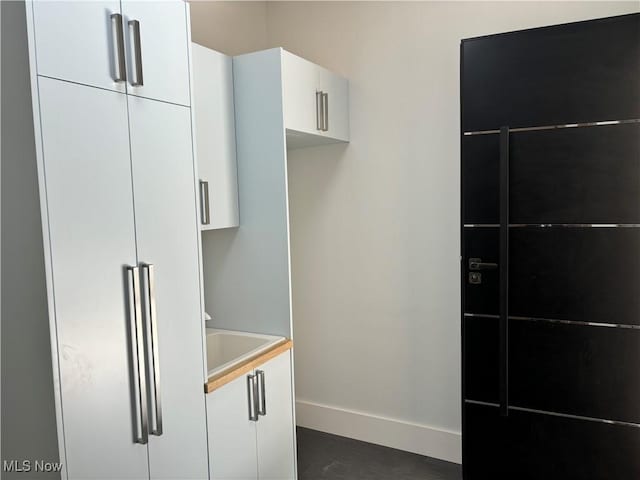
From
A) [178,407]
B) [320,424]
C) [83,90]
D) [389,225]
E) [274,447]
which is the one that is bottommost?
[320,424]

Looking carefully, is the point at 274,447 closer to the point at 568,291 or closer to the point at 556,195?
the point at 568,291

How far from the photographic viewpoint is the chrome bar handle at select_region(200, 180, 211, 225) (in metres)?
2.28

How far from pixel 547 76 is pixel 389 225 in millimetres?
1198

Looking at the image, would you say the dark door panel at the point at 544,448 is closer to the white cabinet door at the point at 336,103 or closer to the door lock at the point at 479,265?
the door lock at the point at 479,265

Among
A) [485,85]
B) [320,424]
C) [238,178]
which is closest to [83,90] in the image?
[238,178]

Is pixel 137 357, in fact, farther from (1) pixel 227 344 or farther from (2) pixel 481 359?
(2) pixel 481 359

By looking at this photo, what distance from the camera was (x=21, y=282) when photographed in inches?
61.6

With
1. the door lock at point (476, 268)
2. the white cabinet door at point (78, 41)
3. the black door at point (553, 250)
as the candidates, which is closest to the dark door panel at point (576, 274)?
the black door at point (553, 250)

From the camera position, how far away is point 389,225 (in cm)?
310

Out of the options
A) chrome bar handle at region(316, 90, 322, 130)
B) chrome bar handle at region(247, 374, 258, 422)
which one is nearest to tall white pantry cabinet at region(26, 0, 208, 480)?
chrome bar handle at region(247, 374, 258, 422)

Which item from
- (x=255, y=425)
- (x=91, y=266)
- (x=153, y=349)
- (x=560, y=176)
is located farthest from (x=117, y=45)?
(x=560, y=176)

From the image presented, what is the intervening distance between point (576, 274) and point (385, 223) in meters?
1.14

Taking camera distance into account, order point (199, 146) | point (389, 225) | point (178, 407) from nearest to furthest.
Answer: point (178, 407) < point (199, 146) < point (389, 225)

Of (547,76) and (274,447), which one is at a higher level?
(547,76)
